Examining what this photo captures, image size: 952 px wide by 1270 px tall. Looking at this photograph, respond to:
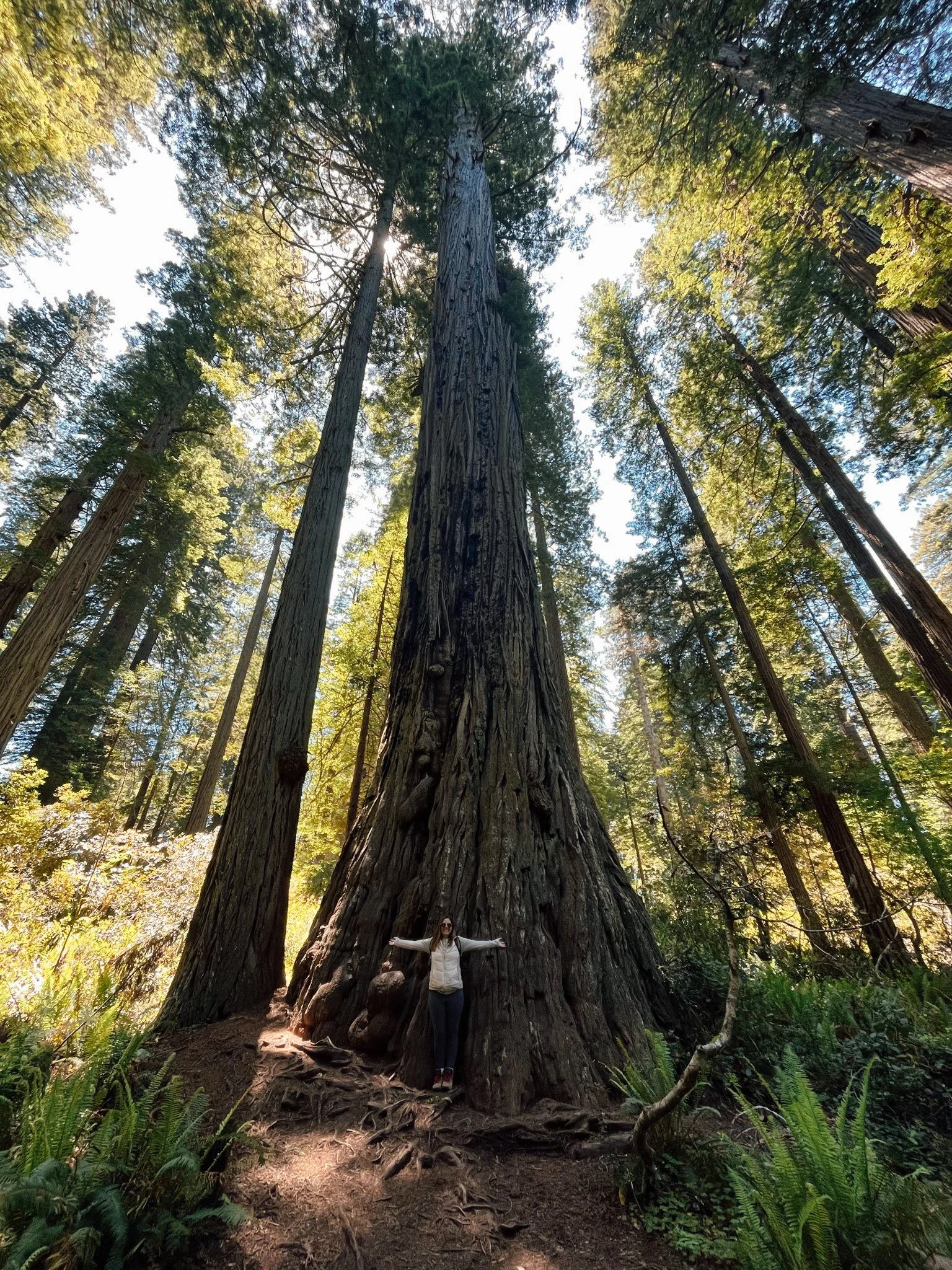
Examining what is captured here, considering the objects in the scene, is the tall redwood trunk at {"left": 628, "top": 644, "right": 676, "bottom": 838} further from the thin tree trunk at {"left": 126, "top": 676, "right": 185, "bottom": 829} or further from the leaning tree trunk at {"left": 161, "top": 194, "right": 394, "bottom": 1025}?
the thin tree trunk at {"left": 126, "top": 676, "right": 185, "bottom": 829}

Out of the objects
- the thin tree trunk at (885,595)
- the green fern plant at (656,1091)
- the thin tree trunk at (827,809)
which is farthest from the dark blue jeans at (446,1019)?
the thin tree trunk at (885,595)

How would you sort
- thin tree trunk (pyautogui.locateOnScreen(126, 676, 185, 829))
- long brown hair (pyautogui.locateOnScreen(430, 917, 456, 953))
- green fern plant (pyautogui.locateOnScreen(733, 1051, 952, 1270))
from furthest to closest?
1. thin tree trunk (pyautogui.locateOnScreen(126, 676, 185, 829))
2. long brown hair (pyautogui.locateOnScreen(430, 917, 456, 953))
3. green fern plant (pyautogui.locateOnScreen(733, 1051, 952, 1270))

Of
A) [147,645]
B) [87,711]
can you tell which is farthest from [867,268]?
[147,645]

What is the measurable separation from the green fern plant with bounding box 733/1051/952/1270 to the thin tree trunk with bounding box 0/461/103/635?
1270cm

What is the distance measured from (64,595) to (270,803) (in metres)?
6.76

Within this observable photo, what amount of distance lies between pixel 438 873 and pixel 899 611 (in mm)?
8514

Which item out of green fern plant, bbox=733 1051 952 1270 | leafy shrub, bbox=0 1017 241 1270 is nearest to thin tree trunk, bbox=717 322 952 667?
Answer: green fern plant, bbox=733 1051 952 1270

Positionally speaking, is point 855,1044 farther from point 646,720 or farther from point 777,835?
point 646,720

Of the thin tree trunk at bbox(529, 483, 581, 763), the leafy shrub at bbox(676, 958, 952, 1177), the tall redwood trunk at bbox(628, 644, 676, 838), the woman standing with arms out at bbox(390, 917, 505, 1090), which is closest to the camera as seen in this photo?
the leafy shrub at bbox(676, 958, 952, 1177)

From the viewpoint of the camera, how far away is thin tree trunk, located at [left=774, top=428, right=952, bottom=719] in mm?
7047

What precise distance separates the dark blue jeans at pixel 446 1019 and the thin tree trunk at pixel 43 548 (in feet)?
37.2

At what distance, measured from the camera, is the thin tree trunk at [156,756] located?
17.3 metres

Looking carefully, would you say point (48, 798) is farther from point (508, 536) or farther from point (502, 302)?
point (502, 302)

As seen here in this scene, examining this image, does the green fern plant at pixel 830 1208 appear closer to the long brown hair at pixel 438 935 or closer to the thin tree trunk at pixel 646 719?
the long brown hair at pixel 438 935
